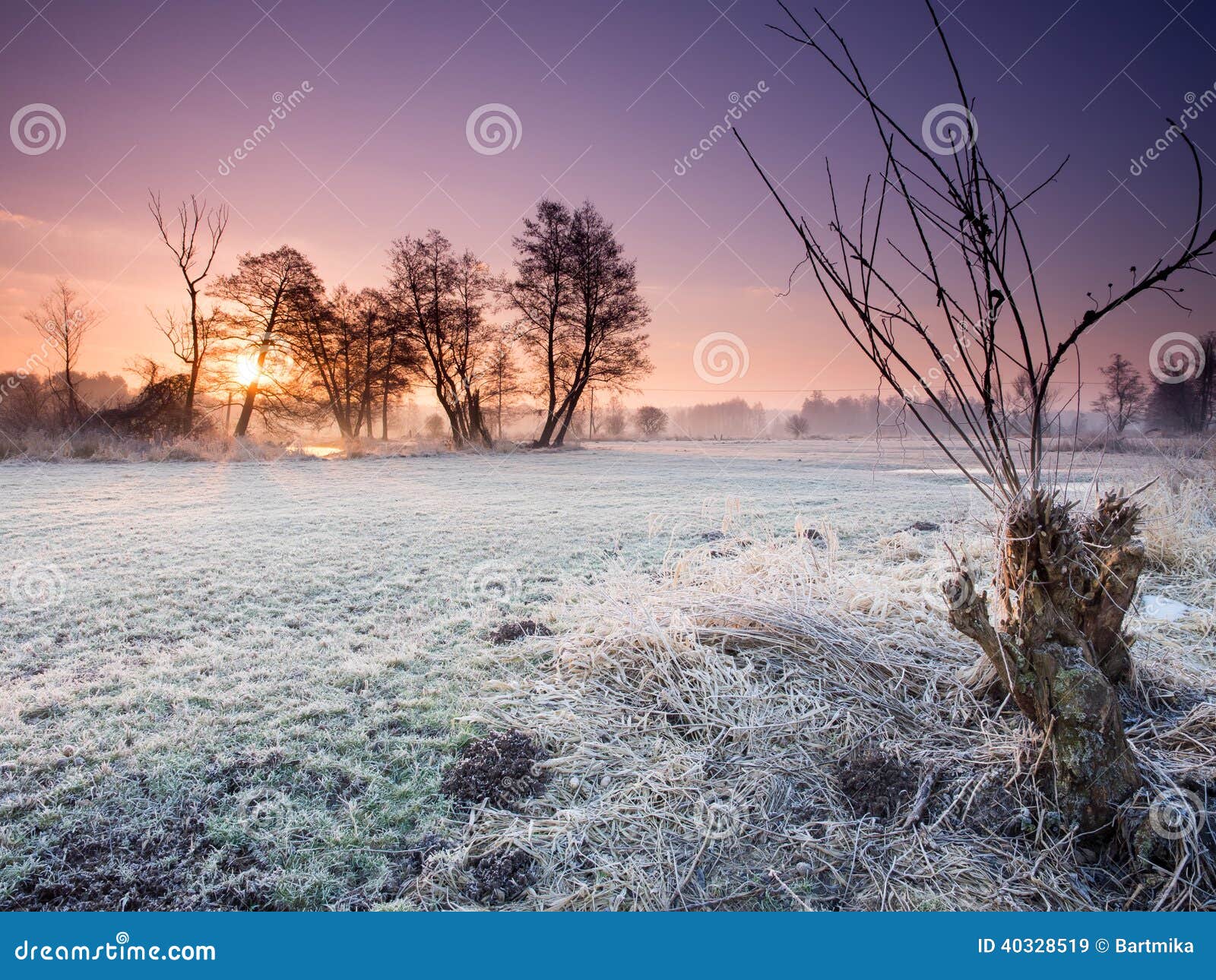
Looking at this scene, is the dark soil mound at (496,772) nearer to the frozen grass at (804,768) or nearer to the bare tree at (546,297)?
the frozen grass at (804,768)

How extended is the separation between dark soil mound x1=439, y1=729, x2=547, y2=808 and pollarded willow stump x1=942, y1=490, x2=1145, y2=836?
1.61 meters

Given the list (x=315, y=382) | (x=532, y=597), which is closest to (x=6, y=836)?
(x=532, y=597)

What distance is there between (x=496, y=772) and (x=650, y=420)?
2281 inches

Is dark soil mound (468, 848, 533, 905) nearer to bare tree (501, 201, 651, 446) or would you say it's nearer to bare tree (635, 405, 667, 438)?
bare tree (501, 201, 651, 446)

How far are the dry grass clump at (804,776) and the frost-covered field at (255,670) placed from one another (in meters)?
0.40

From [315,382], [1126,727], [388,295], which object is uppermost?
[388,295]

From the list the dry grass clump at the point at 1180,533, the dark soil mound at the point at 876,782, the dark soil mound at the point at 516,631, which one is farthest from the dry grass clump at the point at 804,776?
the dry grass clump at the point at 1180,533

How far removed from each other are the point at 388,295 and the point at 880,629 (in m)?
27.8

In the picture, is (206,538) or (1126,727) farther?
(206,538)

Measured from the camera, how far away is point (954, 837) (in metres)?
1.81

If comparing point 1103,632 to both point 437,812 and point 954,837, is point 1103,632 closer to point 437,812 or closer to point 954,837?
point 954,837

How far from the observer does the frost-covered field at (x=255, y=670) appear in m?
1.81

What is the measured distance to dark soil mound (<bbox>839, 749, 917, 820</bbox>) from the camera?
1.97m

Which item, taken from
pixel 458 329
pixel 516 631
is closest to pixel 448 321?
pixel 458 329
